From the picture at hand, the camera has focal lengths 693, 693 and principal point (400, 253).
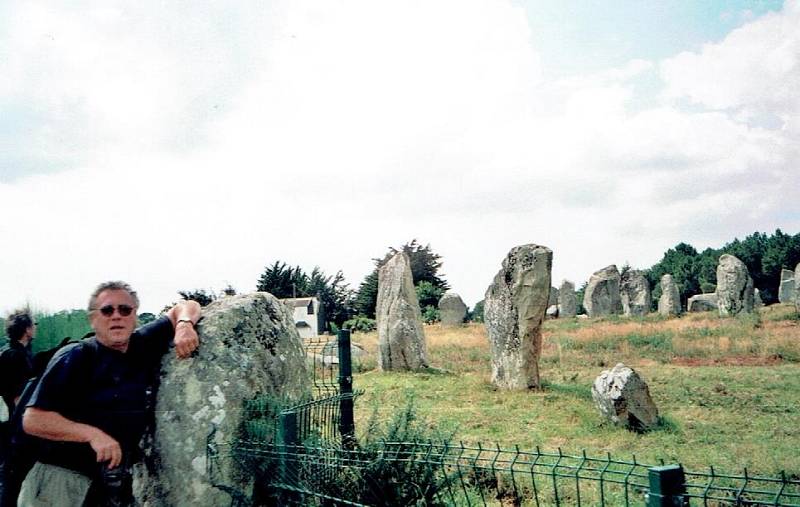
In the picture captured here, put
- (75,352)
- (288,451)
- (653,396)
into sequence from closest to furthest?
(75,352) → (288,451) → (653,396)

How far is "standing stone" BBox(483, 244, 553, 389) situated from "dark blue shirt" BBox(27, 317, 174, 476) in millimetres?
9519

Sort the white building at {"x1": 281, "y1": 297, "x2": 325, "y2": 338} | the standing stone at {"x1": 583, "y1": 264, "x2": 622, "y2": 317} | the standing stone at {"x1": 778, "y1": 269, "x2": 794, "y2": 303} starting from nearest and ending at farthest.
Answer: the standing stone at {"x1": 583, "y1": 264, "x2": 622, "y2": 317} < the standing stone at {"x1": 778, "y1": 269, "x2": 794, "y2": 303} < the white building at {"x1": 281, "y1": 297, "x2": 325, "y2": 338}

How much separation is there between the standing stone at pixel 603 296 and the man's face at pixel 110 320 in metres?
33.1

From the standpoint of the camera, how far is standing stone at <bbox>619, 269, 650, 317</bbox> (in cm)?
3353

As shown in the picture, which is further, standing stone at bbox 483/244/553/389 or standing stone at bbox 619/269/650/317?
standing stone at bbox 619/269/650/317

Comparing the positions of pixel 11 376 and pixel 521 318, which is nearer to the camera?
pixel 11 376

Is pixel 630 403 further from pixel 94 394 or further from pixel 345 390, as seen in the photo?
pixel 94 394

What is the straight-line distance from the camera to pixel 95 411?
367 centimetres

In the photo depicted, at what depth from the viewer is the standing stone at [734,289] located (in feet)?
87.0

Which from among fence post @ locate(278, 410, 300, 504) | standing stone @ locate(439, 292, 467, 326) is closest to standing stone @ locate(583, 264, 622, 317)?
standing stone @ locate(439, 292, 467, 326)

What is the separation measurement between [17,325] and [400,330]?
36.2 ft

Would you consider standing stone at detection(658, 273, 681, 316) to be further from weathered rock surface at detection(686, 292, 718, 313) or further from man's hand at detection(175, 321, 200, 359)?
man's hand at detection(175, 321, 200, 359)

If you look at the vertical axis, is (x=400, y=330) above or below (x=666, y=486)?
above

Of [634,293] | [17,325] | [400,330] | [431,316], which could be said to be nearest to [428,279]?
[431,316]
